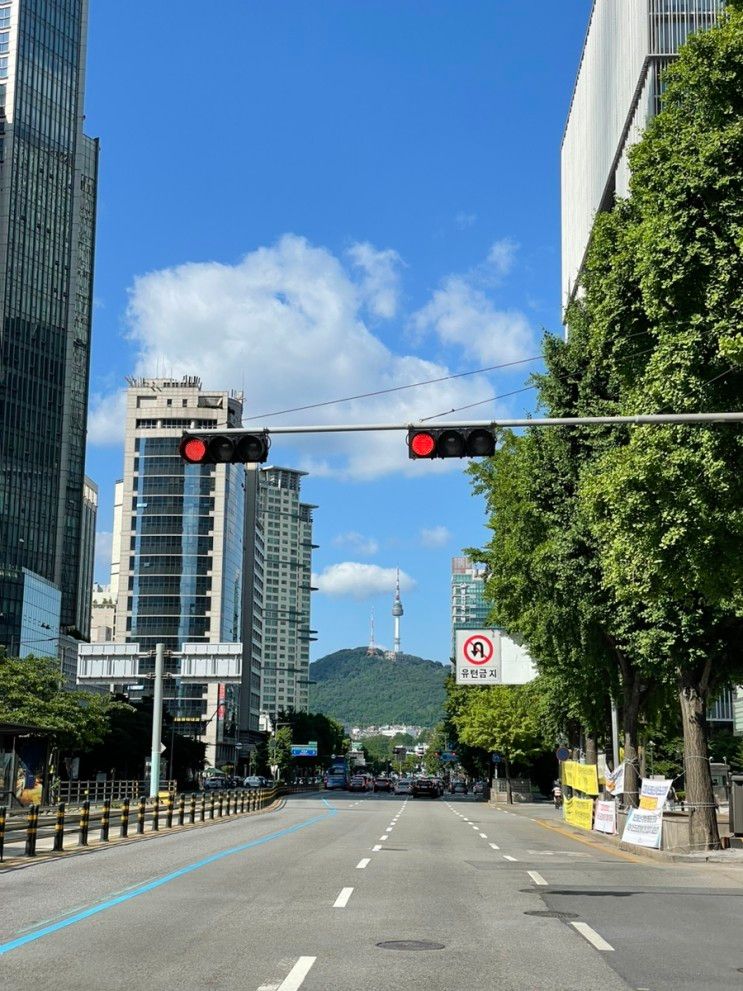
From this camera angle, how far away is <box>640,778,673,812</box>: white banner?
28000 mm

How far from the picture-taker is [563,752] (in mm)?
54000

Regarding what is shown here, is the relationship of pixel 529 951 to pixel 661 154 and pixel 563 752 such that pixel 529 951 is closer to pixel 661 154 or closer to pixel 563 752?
pixel 661 154

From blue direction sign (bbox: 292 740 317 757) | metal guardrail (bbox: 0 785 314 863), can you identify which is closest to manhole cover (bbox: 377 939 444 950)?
metal guardrail (bbox: 0 785 314 863)

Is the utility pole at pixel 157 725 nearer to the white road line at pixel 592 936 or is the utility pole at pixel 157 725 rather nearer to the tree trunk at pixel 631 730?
the tree trunk at pixel 631 730

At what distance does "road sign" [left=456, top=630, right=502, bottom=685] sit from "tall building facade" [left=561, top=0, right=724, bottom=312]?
24677 mm

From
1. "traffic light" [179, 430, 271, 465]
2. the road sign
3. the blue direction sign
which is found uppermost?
"traffic light" [179, 430, 271, 465]

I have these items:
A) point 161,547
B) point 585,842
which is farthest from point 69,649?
point 585,842

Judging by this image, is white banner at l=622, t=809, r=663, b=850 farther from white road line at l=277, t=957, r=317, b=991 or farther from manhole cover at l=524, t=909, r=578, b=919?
white road line at l=277, t=957, r=317, b=991

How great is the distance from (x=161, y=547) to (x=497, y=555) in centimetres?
14809

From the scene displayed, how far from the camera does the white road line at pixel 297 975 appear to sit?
30.2ft

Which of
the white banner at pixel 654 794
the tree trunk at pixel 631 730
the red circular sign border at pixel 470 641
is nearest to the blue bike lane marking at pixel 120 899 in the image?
the white banner at pixel 654 794

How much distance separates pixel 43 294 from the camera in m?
166

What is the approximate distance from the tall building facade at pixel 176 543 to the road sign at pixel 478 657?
13324 centimetres

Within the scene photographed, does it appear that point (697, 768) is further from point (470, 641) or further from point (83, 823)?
point (470, 641)
